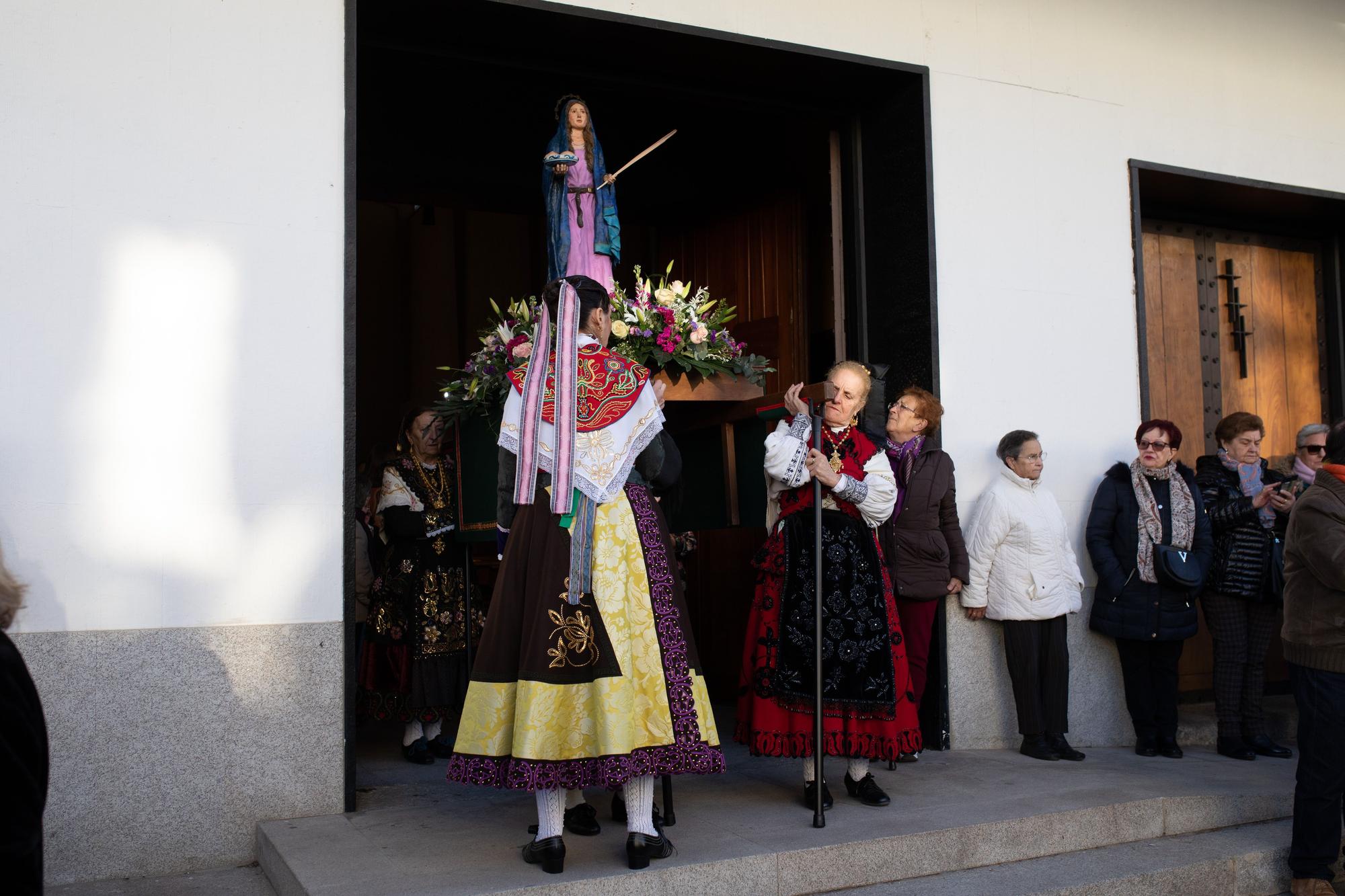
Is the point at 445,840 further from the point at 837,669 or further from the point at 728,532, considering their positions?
the point at 728,532

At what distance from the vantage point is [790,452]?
467 cm

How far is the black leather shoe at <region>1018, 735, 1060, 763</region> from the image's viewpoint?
19.6 feet

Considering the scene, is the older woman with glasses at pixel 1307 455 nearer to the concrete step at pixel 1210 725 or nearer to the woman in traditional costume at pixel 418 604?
the concrete step at pixel 1210 725

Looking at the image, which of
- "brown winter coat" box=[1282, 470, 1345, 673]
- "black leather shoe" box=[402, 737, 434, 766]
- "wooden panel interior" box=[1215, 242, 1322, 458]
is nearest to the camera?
"brown winter coat" box=[1282, 470, 1345, 673]

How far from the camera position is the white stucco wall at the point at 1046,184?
6223 mm

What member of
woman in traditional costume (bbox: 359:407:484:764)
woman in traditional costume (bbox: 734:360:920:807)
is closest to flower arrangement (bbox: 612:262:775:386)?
woman in traditional costume (bbox: 734:360:920:807)

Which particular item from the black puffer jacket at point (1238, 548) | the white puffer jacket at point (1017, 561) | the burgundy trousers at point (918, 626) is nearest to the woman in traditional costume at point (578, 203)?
the burgundy trousers at point (918, 626)

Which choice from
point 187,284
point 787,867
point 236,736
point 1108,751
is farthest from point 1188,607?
point 187,284

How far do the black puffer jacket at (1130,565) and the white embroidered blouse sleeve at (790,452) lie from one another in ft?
7.99

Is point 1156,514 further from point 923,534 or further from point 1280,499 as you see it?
point 923,534

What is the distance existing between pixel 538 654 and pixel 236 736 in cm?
144

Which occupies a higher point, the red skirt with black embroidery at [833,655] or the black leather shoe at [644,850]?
the red skirt with black embroidery at [833,655]

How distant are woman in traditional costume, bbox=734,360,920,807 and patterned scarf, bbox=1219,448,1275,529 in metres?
2.81

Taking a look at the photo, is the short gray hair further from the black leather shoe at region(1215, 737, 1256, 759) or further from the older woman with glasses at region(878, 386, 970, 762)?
the older woman with glasses at region(878, 386, 970, 762)
